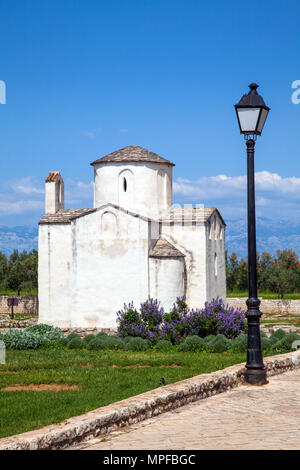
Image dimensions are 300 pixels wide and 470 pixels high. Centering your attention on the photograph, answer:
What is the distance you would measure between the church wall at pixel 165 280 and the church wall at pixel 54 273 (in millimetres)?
4396

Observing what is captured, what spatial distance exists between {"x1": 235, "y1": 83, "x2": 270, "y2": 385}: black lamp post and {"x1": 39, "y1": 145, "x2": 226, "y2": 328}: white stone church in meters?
15.4

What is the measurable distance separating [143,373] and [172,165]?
1837 cm

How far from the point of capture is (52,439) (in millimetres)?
5887

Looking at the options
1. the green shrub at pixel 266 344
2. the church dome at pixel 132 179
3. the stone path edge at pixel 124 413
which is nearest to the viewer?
the stone path edge at pixel 124 413

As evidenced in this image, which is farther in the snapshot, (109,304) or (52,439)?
(109,304)

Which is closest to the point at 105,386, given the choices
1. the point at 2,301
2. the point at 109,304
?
the point at 109,304

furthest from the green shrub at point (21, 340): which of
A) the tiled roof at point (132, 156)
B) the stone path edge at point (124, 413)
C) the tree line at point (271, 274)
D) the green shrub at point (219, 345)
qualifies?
the tree line at point (271, 274)

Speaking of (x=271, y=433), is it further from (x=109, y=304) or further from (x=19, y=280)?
(x=19, y=280)

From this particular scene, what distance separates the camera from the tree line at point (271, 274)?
169 ft

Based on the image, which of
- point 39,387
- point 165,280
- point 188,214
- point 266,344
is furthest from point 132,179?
point 39,387

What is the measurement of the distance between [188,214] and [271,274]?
28.1 metres

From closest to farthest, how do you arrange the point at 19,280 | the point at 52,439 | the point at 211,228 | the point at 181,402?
the point at 52,439
the point at 181,402
the point at 211,228
the point at 19,280

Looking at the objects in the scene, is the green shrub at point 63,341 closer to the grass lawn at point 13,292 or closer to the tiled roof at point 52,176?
the tiled roof at point 52,176

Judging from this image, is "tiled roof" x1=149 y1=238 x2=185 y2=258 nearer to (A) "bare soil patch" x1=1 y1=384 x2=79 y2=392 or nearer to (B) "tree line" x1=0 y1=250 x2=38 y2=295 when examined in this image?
(A) "bare soil patch" x1=1 y1=384 x2=79 y2=392
